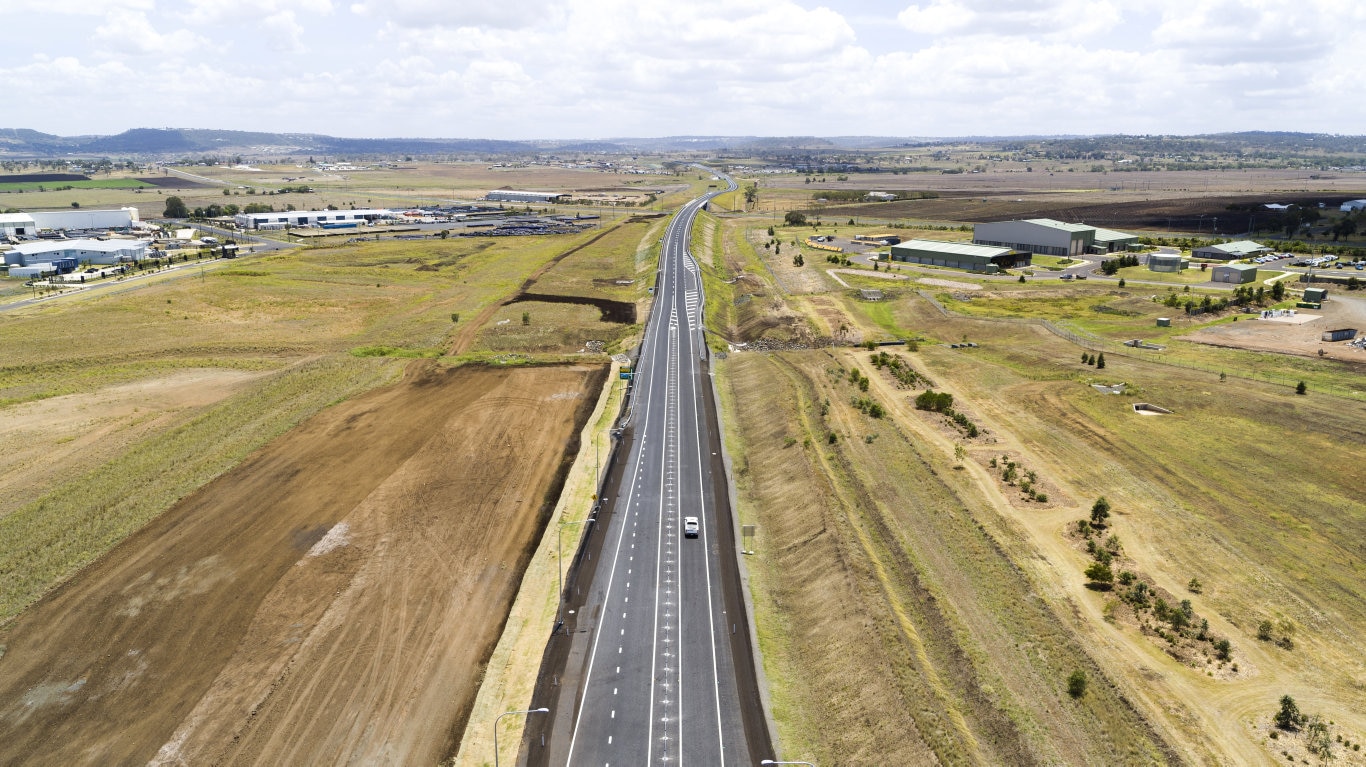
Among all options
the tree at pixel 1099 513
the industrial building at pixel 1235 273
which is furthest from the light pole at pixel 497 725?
the industrial building at pixel 1235 273

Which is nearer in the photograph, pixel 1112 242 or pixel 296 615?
pixel 296 615

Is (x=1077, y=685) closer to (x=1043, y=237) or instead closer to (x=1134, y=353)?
(x=1134, y=353)

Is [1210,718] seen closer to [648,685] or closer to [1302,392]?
[648,685]

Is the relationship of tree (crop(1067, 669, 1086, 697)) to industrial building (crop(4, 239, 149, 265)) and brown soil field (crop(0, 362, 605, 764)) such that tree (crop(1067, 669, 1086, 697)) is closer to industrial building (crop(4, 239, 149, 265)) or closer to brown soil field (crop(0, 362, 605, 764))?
brown soil field (crop(0, 362, 605, 764))

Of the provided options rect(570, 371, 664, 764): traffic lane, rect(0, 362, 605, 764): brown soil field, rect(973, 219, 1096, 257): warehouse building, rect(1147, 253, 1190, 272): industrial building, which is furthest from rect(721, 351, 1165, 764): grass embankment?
rect(973, 219, 1096, 257): warehouse building

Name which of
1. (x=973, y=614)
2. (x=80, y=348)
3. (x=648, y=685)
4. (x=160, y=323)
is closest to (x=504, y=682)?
(x=648, y=685)

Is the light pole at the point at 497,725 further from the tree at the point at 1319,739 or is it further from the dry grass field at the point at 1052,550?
the tree at the point at 1319,739

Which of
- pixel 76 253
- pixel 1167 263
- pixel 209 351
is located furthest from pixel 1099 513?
pixel 76 253
